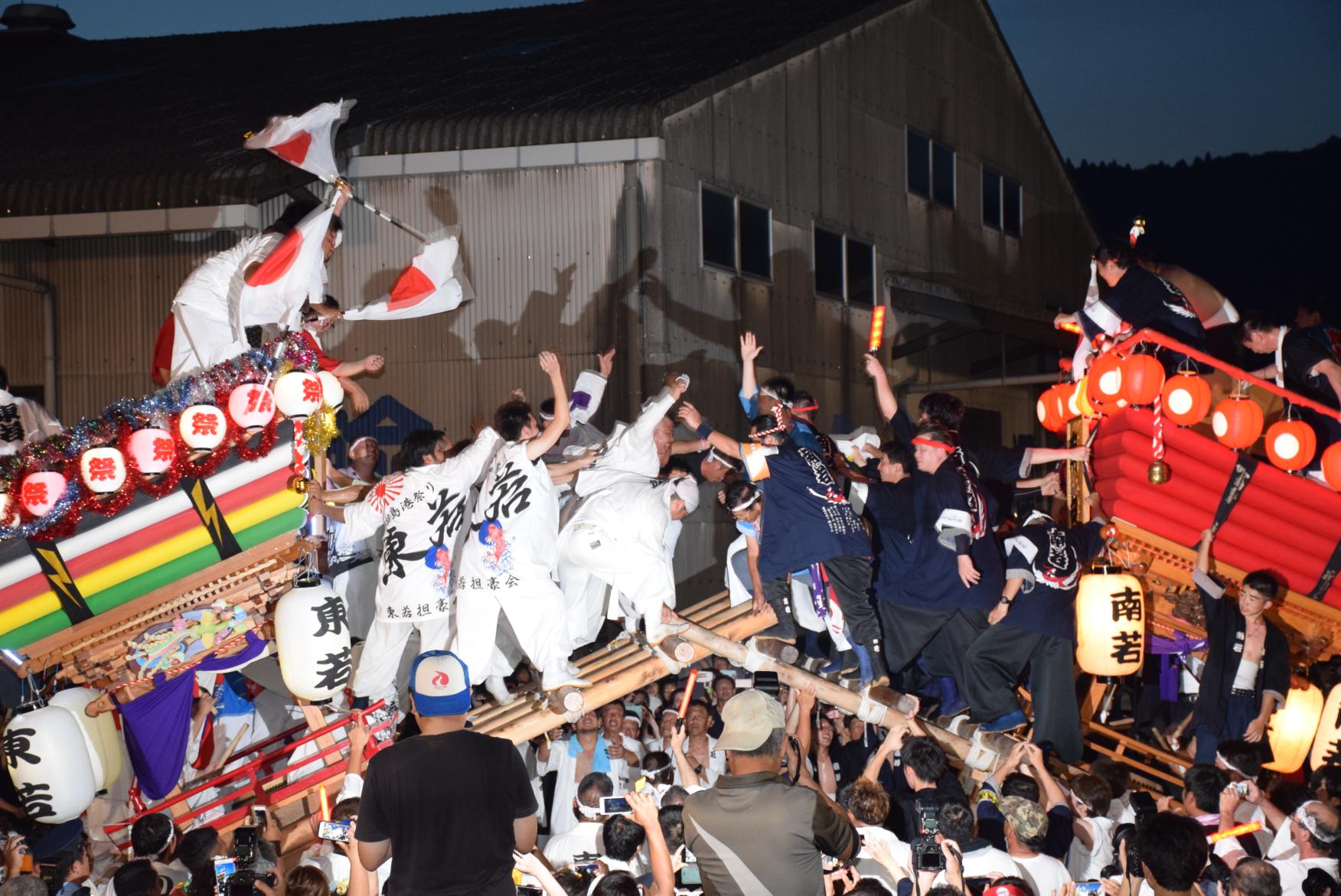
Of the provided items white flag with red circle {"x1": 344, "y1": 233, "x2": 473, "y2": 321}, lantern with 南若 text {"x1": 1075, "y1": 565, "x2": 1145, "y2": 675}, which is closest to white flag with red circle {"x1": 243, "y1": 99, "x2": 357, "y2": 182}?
white flag with red circle {"x1": 344, "y1": 233, "x2": 473, "y2": 321}

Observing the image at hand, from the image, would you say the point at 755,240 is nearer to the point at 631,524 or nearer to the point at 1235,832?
the point at 631,524

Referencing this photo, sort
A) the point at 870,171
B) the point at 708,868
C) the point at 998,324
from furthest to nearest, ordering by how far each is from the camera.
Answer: the point at 998,324 < the point at 870,171 < the point at 708,868

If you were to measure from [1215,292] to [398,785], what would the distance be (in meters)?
8.36

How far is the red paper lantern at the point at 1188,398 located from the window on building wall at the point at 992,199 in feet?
37.4

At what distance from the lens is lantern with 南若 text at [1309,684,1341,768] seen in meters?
9.02

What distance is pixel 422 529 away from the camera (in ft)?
30.4

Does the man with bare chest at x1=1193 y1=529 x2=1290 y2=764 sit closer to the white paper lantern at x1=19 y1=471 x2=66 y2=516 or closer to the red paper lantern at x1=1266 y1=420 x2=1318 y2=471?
the red paper lantern at x1=1266 y1=420 x2=1318 y2=471

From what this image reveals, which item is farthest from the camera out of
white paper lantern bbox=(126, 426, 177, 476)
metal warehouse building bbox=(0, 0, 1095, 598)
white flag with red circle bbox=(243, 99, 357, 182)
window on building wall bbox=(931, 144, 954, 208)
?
window on building wall bbox=(931, 144, 954, 208)

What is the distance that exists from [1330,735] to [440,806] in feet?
21.7

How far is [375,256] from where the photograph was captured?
566 inches

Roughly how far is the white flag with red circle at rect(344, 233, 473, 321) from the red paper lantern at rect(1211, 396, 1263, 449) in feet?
18.1

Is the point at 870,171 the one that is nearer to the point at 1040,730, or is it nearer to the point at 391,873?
the point at 1040,730

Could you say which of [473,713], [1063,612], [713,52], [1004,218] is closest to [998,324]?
[1004,218]

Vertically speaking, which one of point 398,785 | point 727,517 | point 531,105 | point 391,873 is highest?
point 531,105
